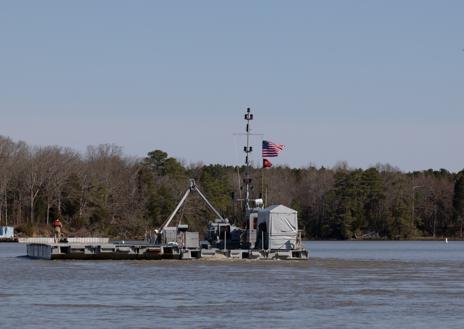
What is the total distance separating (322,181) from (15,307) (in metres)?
153

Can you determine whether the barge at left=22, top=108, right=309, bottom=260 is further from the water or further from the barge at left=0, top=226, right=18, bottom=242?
the barge at left=0, top=226, right=18, bottom=242

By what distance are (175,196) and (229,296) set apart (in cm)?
11658

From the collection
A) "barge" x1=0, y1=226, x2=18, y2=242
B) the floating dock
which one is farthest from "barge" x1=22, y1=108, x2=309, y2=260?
"barge" x1=0, y1=226, x2=18, y2=242

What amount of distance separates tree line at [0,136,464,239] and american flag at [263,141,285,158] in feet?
179

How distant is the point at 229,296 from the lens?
4606cm

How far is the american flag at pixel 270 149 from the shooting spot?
235ft

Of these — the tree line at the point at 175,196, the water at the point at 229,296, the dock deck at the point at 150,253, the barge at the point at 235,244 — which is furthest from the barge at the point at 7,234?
the water at the point at 229,296

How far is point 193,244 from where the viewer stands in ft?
242

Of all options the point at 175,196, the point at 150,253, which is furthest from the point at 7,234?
the point at 150,253

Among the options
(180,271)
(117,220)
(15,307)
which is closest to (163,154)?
(117,220)

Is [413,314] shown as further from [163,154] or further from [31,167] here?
[163,154]

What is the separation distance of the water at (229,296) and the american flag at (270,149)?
23.7 feet

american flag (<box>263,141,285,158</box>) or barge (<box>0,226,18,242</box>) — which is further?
barge (<box>0,226,18,242</box>)

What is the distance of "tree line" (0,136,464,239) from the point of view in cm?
15125
